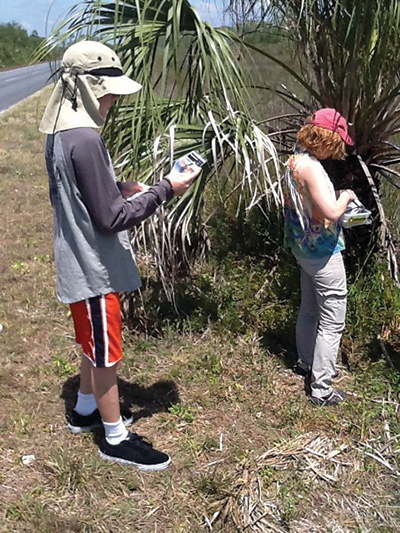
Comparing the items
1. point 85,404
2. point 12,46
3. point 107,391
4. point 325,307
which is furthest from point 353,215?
point 12,46

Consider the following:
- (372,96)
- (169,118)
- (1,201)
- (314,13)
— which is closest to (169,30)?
(169,118)

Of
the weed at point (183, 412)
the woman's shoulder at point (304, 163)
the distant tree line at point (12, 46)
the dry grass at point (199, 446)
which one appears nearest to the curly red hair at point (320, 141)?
the woman's shoulder at point (304, 163)

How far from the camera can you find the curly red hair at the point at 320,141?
3.23 meters

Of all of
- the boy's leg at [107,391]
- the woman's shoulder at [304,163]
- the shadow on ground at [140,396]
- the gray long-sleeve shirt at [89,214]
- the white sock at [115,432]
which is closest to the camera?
the gray long-sleeve shirt at [89,214]

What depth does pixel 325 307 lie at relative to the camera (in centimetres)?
350

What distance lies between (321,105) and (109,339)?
7.71 ft

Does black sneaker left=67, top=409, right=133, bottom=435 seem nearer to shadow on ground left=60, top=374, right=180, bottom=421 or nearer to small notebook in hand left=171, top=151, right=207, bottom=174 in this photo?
shadow on ground left=60, top=374, right=180, bottom=421

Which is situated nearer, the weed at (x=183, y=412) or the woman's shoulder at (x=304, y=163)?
the woman's shoulder at (x=304, y=163)

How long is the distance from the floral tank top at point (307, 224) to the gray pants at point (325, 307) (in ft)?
0.18

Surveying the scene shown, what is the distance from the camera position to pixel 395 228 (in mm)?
4910

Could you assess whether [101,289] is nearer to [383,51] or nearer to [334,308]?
[334,308]

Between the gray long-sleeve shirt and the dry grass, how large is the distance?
87cm

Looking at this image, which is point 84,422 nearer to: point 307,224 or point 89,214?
point 89,214

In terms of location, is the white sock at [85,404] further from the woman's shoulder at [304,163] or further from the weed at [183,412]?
the woman's shoulder at [304,163]
